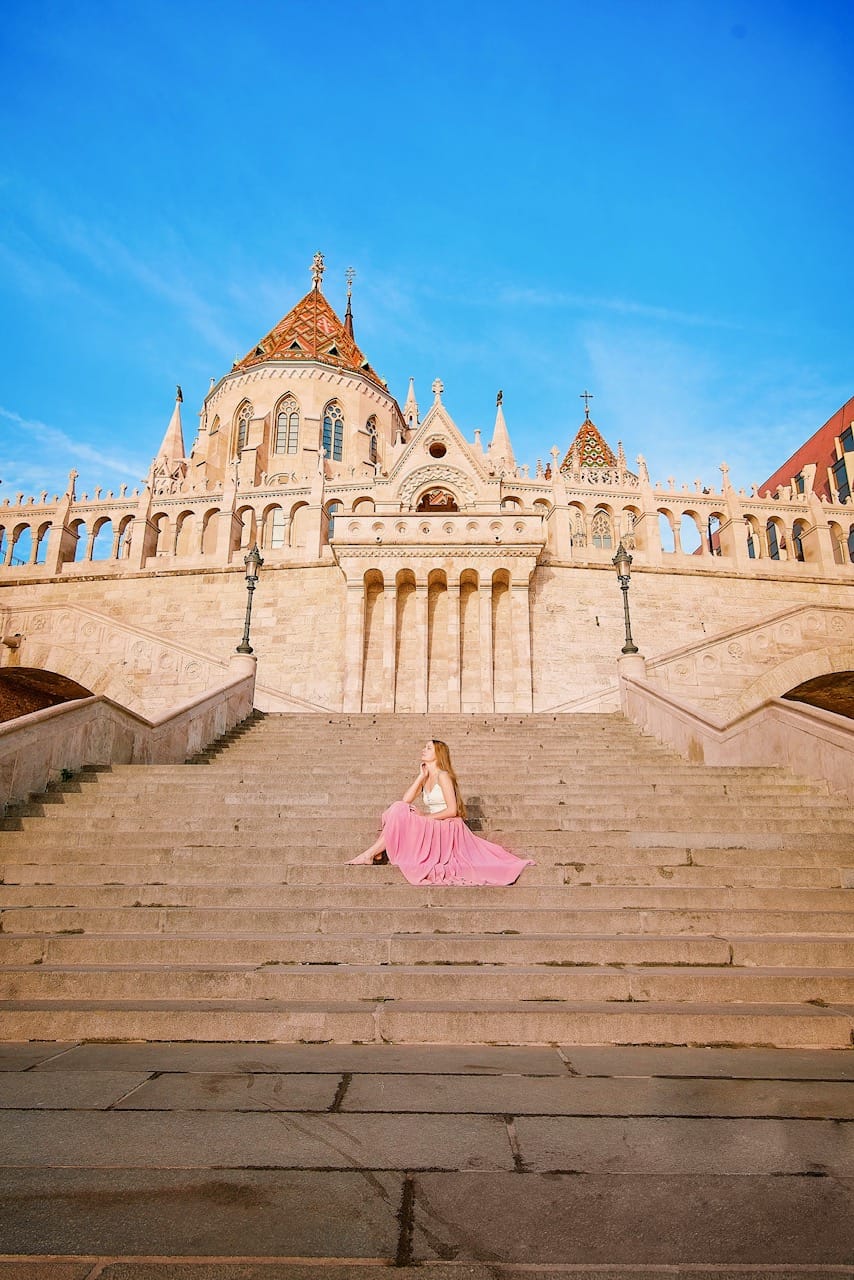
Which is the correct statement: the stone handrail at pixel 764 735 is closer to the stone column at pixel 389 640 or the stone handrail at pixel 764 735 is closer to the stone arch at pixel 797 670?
the stone column at pixel 389 640

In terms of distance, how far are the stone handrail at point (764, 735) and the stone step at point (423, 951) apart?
470 cm

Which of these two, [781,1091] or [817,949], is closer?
[781,1091]

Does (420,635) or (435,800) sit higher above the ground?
(420,635)

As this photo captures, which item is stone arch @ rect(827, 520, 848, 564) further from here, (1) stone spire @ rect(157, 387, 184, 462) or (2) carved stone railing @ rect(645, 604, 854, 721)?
(1) stone spire @ rect(157, 387, 184, 462)

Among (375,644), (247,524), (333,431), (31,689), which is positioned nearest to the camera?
(375,644)

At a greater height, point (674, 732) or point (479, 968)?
point (674, 732)

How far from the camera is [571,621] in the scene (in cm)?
2364

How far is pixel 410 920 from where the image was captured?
554cm

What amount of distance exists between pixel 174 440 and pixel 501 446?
17726mm

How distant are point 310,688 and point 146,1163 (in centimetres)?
2027

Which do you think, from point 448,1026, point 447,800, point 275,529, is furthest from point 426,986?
point 275,529

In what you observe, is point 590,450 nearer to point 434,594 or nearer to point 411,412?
point 411,412

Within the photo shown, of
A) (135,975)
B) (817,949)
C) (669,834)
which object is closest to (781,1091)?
(817,949)

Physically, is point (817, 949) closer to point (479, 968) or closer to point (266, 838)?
point (479, 968)
